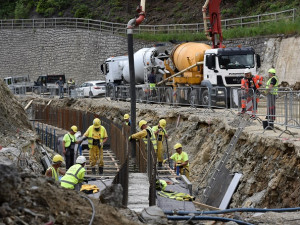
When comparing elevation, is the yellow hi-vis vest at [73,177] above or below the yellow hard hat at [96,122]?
below

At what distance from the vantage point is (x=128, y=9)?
204 feet

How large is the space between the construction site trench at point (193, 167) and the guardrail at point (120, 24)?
1436cm

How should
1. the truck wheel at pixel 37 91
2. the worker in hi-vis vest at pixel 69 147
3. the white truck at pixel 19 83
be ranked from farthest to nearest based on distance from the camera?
1. the white truck at pixel 19 83
2. the truck wheel at pixel 37 91
3. the worker in hi-vis vest at pixel 69 147

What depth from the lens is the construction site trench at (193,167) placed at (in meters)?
7.14

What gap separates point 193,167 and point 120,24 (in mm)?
40140

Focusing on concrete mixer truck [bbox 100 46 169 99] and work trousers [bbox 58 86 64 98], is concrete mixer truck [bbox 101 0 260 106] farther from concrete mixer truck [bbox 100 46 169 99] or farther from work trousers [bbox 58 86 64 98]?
work trousers [bbox 58 86 64 98]

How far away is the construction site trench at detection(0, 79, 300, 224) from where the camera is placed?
7.14 m

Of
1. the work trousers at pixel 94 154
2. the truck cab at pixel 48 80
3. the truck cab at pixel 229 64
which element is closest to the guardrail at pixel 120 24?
the truck cab at pixel 48 80

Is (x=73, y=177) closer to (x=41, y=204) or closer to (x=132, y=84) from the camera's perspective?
(x=41, y=204)

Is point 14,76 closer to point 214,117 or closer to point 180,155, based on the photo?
point 214,117

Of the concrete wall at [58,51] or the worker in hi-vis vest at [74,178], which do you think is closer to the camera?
the worker in hi-vis vest at [74,178]

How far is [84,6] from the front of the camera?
64375 mm

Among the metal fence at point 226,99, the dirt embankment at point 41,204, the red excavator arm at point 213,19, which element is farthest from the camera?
the red excavator arm at point 213,19

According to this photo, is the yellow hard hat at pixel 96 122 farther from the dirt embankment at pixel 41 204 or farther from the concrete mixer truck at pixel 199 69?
the dirt embankment at pixel 41 204
